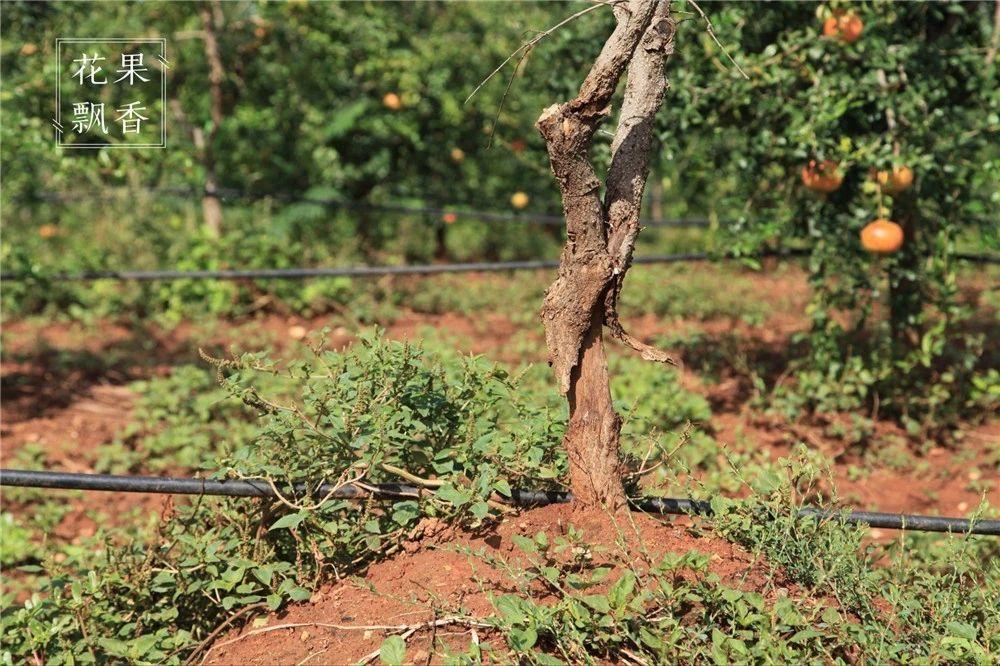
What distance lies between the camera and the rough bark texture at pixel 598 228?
2.34m

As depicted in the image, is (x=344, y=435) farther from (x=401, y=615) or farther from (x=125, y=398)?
(x=125, y=398)

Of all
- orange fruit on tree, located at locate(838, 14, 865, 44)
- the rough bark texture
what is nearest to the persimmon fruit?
orange fruit on tree, located at locate(838, 14, 865, 44)

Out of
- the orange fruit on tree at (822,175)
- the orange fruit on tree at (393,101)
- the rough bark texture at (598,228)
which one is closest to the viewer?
the rough bark texture at (598,228)

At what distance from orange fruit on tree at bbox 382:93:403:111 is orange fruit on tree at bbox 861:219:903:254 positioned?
13.4 ft

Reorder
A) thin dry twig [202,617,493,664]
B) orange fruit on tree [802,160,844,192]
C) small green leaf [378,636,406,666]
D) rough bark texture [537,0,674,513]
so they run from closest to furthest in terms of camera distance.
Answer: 1. small green leaf [378,636,406,666]
2. thin dry twig [202,617,493,664]
3. rough bark texture [537,0,674,513]
4. orange fruit on tree [802,160,844,192]

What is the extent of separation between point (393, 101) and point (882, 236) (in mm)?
4193

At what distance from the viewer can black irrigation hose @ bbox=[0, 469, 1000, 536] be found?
8.43ft

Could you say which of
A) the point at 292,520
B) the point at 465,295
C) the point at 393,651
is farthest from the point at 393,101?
the point at 393,651

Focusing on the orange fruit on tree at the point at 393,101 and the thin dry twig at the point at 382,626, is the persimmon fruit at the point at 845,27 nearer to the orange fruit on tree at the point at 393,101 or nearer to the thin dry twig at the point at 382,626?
the thin dry twig at the point at 382,626

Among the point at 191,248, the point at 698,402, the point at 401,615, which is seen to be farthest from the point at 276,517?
the point at 191,248

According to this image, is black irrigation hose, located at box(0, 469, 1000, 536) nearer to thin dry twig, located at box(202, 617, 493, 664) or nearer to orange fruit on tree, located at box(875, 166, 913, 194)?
thin dry twig, located at box(202, 617, 493, 664)

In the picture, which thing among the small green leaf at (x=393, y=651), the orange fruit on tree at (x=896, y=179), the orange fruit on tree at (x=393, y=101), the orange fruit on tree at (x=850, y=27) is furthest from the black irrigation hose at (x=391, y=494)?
the orange fruit on tree at (x=393, y=101)

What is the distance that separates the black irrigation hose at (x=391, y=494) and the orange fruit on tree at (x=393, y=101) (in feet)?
16.9

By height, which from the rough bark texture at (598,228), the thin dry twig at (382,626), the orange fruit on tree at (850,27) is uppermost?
the orange fruit on tree at (850,27)
